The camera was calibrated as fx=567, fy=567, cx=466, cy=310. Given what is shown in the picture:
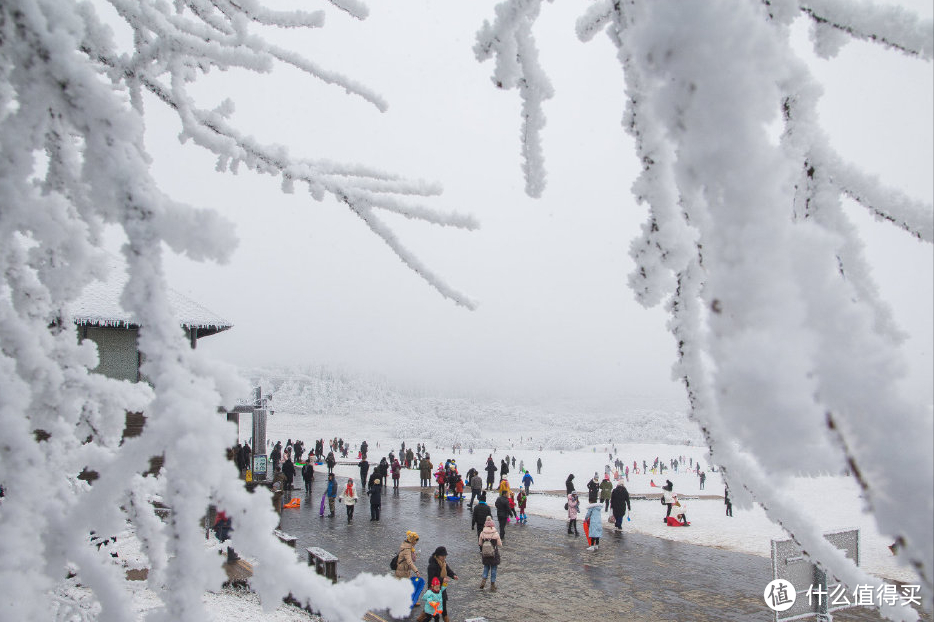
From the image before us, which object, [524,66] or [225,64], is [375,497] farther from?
[524,66]

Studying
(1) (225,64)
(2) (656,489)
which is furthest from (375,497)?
(2) (656,489)

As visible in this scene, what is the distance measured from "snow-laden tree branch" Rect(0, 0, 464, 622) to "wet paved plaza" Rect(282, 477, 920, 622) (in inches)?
316

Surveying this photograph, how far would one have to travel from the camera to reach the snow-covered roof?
12.6 m

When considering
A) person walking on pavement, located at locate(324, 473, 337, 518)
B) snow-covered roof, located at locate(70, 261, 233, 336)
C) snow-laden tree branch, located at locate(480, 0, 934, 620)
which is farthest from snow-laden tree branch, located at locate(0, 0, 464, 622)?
person walking on pavement, located at locate(324, 473, 337, 518)

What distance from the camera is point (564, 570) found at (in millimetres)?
11375

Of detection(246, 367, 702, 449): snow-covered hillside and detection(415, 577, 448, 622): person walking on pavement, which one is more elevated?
detection(415, 577, 448, 622): person walking on pavement

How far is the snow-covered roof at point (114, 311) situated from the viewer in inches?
496

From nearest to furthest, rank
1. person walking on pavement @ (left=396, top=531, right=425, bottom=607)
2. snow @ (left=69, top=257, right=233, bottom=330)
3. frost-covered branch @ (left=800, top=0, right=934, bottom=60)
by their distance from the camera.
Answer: frost-covered branch @ (left=800, top=0, right=934, bottom=60), person walking on pavement @ (left=396, top=531, right=425, bottom=607), snow @ (left=69, top=257, right=233, bottom=330)

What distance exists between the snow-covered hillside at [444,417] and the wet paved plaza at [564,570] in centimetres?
5431

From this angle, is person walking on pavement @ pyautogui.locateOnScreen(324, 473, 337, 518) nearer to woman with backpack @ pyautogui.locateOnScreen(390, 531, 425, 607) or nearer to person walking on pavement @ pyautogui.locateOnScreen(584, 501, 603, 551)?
person walking on pavement @ pyautogui.locateOnScreen(584, 501, 603, 551)

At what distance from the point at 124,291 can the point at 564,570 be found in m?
11.9

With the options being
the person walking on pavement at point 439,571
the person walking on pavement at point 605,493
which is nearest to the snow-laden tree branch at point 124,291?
the person walking on pavement at point 439,571

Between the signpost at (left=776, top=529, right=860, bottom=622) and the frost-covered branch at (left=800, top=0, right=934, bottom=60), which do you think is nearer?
the frost-covered branch at (left=800, top=0, right=934, bottom=60)

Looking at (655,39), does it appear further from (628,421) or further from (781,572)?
(628,421)
